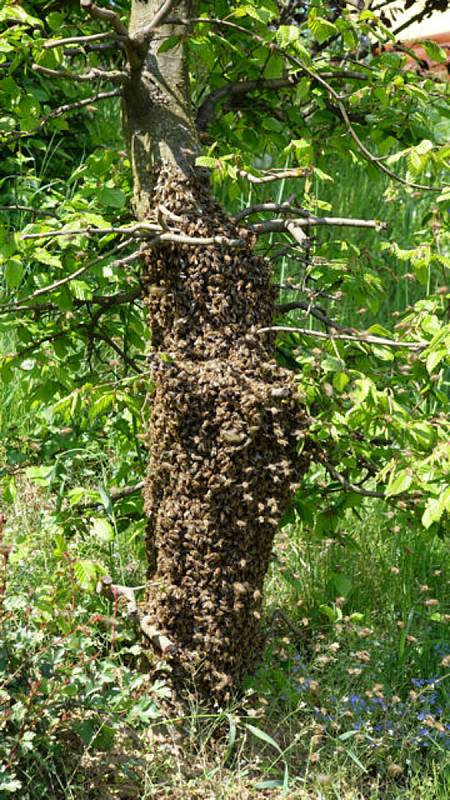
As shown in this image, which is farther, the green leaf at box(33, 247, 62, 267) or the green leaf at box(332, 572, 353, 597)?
the green leaf at box(332, 572, 353, 597)

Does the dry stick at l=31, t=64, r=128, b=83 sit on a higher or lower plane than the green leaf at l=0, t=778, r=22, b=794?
higher

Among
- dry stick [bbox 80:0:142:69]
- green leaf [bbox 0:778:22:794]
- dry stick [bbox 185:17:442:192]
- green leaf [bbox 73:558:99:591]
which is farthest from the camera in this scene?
green leaf [bbox 73:558:99:591]

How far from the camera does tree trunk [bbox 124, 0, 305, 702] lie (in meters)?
2.96

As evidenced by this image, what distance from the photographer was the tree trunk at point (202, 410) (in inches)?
117

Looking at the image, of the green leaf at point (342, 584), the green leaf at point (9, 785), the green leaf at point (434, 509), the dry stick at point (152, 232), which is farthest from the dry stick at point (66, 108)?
the green leaf at point (9, 785)

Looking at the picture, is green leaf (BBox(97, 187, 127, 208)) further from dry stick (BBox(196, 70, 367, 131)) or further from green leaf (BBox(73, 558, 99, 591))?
green leaf (BBox(73, 558, 99, 591))

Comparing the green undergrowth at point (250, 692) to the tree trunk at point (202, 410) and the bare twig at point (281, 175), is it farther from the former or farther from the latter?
the bare twig at point (281, 175)

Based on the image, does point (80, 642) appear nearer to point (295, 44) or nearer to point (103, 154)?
point (103, 154)

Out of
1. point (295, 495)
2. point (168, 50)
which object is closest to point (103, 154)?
point (168, 50)

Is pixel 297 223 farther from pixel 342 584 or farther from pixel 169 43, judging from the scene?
pixel 342 584

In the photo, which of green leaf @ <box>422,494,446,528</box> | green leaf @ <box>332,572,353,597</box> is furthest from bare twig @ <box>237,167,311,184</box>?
green leaf @ <box>332,572,353,597</box>

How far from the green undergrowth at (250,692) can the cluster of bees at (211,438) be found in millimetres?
161

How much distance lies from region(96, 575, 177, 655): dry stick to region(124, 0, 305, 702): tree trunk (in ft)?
0.11

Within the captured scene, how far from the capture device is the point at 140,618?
3076mm
